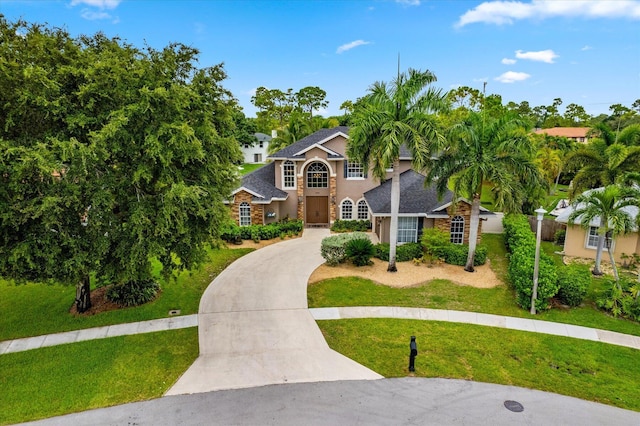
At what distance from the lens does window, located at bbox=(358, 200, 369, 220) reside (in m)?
26.3

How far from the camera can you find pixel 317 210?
87.5ft

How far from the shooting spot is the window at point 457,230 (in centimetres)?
2062

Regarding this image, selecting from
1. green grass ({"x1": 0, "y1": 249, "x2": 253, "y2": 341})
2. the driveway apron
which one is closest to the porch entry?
the driveway apron

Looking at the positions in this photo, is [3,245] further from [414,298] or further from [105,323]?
[414,298]

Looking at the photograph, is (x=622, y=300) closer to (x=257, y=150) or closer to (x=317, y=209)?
(x=317, y=209)

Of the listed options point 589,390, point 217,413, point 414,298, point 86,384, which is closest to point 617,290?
point 589,390

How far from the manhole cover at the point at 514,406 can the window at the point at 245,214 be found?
1874cm

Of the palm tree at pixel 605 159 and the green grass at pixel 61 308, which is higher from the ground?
the palm tree at pixel 605 159

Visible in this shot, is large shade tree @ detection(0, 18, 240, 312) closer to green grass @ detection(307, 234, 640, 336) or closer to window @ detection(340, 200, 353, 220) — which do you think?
green grass @ detection(307, 234, 640, 336)

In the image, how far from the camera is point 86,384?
31.7 ft

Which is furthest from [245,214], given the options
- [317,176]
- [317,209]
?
[317,176]

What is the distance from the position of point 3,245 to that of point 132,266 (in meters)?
3.50

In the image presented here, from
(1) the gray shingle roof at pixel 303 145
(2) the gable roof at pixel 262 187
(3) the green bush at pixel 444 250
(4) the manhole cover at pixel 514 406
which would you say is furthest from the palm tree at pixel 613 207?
(2) the gable roof at pixel 262 187

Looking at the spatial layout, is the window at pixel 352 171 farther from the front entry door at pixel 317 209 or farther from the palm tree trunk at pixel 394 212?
the palm tree trunk at pixel 394 212
